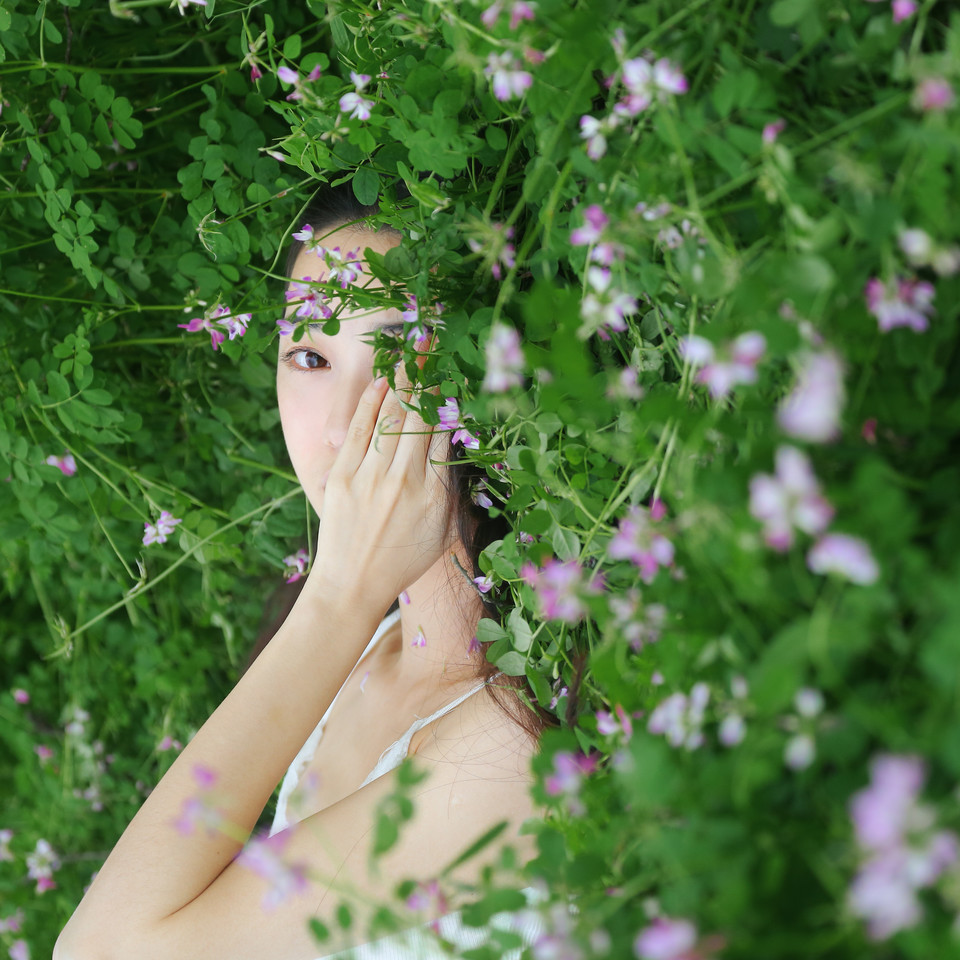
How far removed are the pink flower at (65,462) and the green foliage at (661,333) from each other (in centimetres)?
5

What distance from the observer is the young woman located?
3.46ft

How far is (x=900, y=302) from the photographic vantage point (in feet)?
1.41

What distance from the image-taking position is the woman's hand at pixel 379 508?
115 centimetres

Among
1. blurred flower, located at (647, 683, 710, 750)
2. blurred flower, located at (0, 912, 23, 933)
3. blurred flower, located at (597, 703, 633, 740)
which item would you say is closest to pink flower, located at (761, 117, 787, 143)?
blurred flower, located at (647, 683, 710, 750)

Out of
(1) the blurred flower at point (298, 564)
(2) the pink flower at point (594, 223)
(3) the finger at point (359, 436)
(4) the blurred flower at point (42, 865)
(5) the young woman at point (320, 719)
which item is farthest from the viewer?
(4) the blurred flower at point (42, 865)

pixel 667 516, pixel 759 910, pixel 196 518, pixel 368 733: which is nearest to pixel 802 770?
pixel 759 910

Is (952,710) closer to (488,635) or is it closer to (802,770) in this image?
(802,770)

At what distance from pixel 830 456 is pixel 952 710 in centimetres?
14

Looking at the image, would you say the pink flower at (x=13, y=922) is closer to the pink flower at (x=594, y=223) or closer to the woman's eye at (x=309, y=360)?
the woman's eye at (x=309, y=360)

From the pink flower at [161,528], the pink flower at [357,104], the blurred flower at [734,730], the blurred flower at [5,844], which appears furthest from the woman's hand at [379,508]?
the blurred flower at [5,844]

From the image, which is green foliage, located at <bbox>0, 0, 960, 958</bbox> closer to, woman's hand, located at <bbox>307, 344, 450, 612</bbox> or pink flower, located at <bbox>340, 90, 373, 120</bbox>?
pink flower, located at <bbox>340, 90, 373, 120</bbox>

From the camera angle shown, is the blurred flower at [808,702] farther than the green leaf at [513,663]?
No

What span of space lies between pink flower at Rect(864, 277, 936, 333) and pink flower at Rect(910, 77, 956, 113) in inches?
3.3

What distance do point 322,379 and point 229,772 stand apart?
56 centimetres
